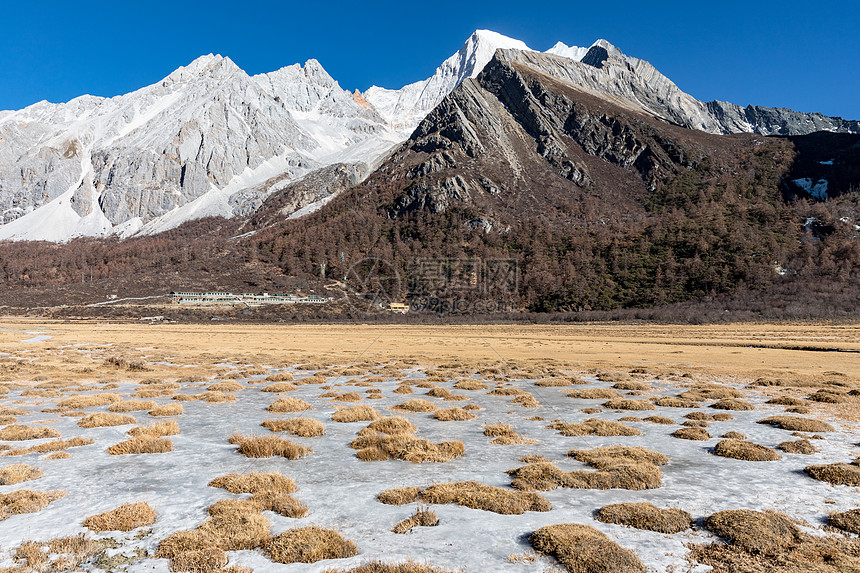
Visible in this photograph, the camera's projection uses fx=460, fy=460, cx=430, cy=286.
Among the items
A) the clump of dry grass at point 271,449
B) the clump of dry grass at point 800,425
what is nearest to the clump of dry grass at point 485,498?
the clump of dry grass at point 271,449

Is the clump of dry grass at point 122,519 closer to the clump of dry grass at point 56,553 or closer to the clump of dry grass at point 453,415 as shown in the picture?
the clump of dry grass at point 56,553

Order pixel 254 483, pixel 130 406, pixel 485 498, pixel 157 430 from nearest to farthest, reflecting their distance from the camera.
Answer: pixel 485 498 < pixel 254 483 < pixel 157 430 < pixel 130 406

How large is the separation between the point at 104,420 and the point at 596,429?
18.1m

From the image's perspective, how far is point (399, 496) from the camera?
1000 cm

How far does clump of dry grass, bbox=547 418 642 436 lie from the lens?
1620 cm

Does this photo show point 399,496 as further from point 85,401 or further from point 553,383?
point 553,383

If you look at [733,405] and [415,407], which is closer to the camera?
[415,407]

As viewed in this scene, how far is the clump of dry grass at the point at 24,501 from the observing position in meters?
9.05

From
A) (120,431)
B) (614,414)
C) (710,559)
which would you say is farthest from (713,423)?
(120,431)

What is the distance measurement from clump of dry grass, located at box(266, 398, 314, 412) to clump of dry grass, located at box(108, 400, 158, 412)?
5119 millimetres

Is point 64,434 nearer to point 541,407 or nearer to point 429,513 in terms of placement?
point 429,513

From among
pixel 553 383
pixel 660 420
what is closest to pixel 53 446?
pixel 660 420

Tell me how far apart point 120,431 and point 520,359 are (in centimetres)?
3569

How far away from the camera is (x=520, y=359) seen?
150 ft
